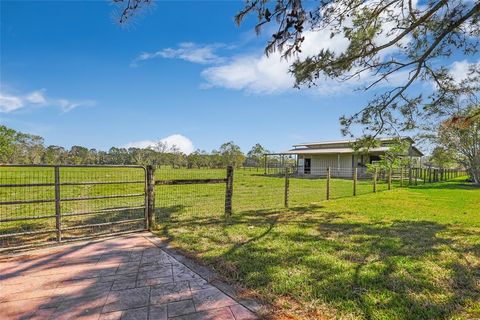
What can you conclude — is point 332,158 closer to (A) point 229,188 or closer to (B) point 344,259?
(A) point 229,188

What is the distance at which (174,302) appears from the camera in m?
2.82

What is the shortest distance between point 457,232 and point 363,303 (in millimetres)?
4461

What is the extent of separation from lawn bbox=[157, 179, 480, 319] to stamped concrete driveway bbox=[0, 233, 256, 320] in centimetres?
44

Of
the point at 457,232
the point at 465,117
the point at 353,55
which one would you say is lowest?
the point at 457,232

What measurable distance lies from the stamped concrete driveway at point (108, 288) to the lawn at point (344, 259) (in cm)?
44

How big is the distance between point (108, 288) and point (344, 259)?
10.1 feet

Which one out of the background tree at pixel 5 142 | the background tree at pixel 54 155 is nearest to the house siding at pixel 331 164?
the background tree at pixel 5 142

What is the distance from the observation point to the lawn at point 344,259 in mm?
2781

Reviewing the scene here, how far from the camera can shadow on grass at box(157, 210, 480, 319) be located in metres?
2.83

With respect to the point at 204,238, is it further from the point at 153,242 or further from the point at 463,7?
the point at 463,7

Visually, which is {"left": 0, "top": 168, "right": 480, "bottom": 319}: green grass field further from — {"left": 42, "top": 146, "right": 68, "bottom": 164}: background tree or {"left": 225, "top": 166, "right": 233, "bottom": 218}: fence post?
{"left": 42, "top": 146, "right": 68, "bottom": 164}: background tree

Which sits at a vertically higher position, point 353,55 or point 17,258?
point 353,55

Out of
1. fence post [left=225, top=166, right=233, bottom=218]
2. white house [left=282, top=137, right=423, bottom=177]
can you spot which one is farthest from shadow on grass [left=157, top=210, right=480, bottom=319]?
white house [left=282, top=137, right=423, bottom=177]

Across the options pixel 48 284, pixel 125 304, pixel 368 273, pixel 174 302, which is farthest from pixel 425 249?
pixel 48 284
